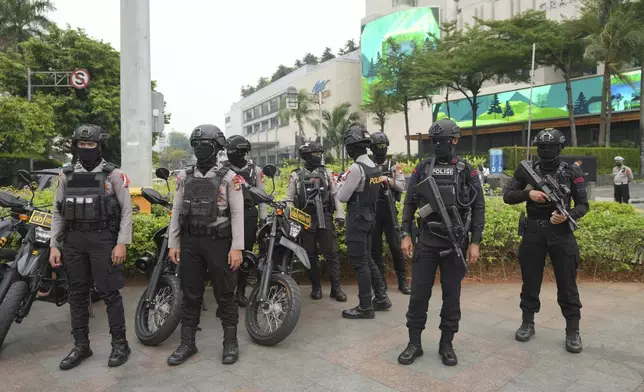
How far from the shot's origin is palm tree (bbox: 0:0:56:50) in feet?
113

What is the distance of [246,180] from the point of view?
502 centimetres

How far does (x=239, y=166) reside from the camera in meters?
5.06

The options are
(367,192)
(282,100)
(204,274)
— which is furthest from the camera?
(282,100)

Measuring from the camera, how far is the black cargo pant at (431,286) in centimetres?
367

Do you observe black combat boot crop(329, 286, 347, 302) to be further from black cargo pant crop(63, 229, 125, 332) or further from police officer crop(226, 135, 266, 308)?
black cargo pant crop(63, 229, 125, 332)

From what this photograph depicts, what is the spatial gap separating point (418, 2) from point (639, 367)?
61.7 meters

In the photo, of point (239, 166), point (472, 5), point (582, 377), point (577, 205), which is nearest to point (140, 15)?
point (239, 166)

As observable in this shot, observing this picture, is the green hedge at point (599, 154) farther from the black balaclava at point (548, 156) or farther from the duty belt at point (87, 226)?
the duty belt at point (87, 226)

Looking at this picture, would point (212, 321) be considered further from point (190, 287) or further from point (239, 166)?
point (239, 166)

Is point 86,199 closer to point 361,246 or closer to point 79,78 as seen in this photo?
point 361,246

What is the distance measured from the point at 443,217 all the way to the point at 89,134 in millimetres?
2762

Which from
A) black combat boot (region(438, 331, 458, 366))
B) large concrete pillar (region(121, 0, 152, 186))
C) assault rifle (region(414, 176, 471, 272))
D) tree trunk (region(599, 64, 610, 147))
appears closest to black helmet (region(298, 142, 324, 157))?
assault rifle (region(414, 176, 471, 272))

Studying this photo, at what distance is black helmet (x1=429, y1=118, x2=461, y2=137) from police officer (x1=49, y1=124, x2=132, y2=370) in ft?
8.16

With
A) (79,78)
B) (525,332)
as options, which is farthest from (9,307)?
(79,78)
